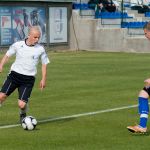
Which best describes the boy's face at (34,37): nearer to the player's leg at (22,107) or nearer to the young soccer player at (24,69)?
the young soccer player at (24,69)

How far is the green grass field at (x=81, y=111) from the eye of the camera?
1014 cm

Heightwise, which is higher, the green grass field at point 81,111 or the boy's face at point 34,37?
the boy's face at point 34,37

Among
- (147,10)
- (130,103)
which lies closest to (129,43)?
(147,10)

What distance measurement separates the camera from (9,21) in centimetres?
3697

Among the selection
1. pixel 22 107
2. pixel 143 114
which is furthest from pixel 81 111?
pixel 143 114

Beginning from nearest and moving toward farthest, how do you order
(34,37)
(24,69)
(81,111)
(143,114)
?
(143,114)
(34,37)
(24,69)
(81,111)

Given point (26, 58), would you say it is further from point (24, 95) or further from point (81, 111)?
point (81, 111)

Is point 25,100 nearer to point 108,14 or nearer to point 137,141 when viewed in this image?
point 137,141

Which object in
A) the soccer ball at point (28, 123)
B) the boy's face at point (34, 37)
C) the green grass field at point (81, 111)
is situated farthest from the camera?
the boy's face at point (34, 37)

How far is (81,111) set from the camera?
14.0 m

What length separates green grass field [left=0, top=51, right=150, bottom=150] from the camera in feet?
33.3

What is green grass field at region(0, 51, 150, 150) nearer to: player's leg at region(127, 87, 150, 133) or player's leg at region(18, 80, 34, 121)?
player's leg at region(127, 87, 150, 133)

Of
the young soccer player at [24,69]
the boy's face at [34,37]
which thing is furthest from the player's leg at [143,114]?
the boy's face at [34,37]

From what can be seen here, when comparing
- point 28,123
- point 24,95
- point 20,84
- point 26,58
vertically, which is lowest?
point 28,123
